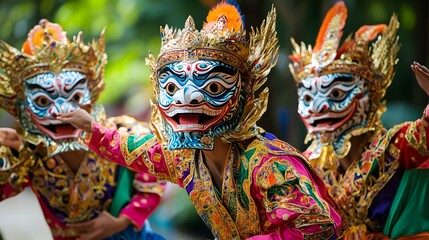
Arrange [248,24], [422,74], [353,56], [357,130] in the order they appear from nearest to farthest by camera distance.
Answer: [422,74] → [357,130] → [353,56] → [248,24]

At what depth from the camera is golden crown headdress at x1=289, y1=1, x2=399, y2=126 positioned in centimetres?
580

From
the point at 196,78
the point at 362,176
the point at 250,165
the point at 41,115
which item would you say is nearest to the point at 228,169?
the point at 250,165

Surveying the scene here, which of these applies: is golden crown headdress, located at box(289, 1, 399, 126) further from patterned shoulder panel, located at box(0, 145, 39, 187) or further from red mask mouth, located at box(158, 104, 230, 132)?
patterned shoulder panel, located at box(0, 145, 39, 187)

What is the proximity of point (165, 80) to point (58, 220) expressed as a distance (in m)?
1.61

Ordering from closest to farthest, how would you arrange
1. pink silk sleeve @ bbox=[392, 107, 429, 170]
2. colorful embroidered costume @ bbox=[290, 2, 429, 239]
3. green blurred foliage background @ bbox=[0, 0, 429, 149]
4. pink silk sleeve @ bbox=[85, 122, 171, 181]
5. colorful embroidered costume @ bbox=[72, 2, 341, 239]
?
colorful embroidered costume @ bbox=[72, 2, 341, 239]
pink silk sleeve @ bbox=[85, 122, 171, 181]
pink silk sleeve @ bbox=[392, 107, 429, 170]
colorful embroidered costume @ bbox=[290, 2, 429, 239]
green blurred foliage background @ bbox=[0, 0, 429, 149]

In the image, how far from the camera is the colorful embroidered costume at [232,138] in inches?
184

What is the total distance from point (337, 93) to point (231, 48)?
3.62 feet

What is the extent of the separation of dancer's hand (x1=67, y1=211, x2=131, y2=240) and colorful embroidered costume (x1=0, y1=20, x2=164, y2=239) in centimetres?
4

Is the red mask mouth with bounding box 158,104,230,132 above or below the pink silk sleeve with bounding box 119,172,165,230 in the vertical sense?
above

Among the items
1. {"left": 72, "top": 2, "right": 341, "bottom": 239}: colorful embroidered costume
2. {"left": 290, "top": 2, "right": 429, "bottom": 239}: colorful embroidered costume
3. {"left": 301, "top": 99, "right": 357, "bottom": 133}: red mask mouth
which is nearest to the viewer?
{"left": 72, "top": 2, "right": 341, "bottom": 239}: colorful embroidered costume

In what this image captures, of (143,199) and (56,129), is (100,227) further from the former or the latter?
(56,129)

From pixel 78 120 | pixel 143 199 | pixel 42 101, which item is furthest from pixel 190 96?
pixel 143 199

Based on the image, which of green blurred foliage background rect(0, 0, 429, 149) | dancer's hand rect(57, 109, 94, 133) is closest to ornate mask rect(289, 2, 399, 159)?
dancer's hand rect(57, 109, 94, 133)

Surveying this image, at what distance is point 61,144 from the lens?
5.78 meters
